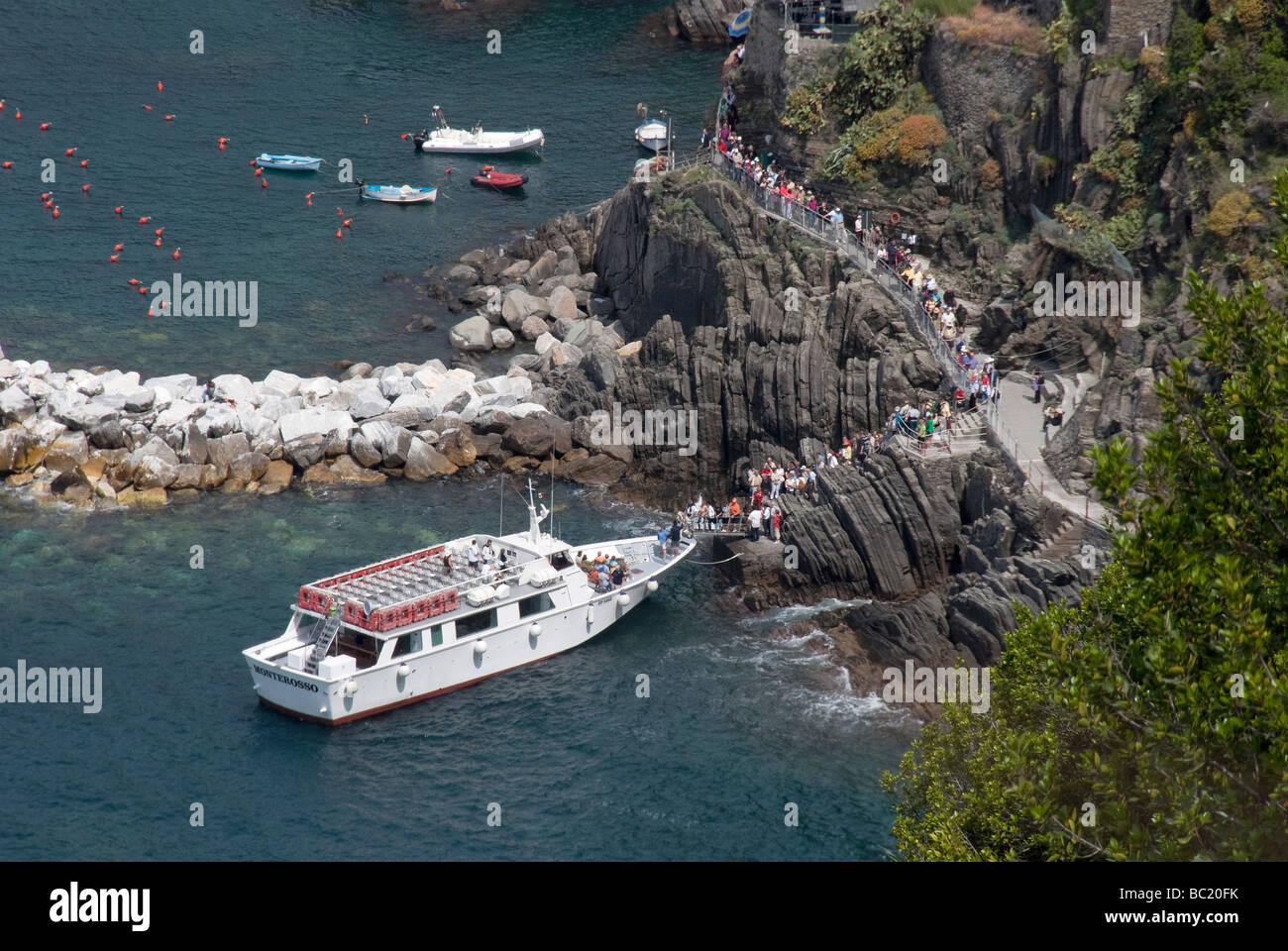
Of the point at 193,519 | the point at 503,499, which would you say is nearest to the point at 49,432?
the point at 193,519

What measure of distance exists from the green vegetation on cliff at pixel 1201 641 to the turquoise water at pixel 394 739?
2139cm

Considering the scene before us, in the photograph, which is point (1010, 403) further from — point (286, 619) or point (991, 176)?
point (286, 619)

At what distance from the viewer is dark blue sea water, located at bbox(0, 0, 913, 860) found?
5525 cm

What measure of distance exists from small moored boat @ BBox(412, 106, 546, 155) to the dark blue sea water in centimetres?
168

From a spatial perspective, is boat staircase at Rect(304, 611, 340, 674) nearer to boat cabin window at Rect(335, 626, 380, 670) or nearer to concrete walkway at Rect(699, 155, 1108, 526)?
boat cabin window at Rect(335, 626, 380, 670)

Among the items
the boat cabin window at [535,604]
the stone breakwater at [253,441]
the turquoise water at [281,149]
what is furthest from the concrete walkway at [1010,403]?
the turquoise water at [281,149]

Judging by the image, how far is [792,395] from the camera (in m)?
74.1

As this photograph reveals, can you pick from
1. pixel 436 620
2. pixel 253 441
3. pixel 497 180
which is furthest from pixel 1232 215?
pixel 497 180

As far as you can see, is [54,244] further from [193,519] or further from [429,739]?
[429,739]

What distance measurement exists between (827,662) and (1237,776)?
32587mm

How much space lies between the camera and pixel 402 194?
4427 inches

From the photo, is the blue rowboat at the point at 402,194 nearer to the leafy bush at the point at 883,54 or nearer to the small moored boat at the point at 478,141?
the small moored boat at the point at 478,141

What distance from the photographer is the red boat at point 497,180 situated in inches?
4481

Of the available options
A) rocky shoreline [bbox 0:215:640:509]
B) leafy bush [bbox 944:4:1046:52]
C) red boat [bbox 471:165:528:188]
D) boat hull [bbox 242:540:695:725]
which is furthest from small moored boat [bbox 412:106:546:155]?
boat hull [bbox 242:540:695:725]
